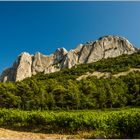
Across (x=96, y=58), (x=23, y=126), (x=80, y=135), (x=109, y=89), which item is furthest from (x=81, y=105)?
(x=96, y=58)

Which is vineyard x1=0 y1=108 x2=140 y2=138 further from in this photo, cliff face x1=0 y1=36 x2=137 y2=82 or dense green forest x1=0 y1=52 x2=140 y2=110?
cliff face x1=0 y1=36 x2=137 y2=82

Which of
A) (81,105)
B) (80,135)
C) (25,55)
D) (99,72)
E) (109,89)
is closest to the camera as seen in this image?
(80,135)

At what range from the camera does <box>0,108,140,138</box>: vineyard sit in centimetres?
1909

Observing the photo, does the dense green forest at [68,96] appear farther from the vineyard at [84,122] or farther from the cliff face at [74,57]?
the cliff face at [74,57]

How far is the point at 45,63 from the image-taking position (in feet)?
481

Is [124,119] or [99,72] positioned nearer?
[124,119]

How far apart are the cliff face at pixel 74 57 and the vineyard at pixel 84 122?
102 m

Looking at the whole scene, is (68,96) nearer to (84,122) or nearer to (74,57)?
(84,122)

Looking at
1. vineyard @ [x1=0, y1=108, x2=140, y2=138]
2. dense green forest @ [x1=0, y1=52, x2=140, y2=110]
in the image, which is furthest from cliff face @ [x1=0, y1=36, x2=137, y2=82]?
vineyard @ [x1=0, y1=108, x2=140, y2=138]

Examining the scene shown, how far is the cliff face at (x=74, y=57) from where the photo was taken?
13562cm

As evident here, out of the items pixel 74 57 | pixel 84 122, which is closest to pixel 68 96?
pixel 84 122

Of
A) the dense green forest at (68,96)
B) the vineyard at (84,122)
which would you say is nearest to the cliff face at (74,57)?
the dense green forest at (68,96)

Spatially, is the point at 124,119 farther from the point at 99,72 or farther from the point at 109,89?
the point at 99,72

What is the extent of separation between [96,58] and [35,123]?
4374 inches
